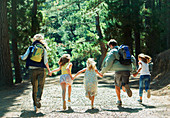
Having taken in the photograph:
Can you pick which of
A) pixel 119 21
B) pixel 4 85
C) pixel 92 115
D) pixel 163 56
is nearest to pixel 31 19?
pixel 119 21

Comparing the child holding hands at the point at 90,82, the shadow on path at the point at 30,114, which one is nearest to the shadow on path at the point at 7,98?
the shadow on path at the point at 30,114

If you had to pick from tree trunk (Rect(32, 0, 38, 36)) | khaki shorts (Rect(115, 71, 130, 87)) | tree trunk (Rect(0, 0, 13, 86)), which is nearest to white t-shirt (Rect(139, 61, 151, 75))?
khaki shorts (Rect(115, 71, 130, 87))

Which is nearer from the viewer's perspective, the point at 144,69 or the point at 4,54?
the point at 144,69

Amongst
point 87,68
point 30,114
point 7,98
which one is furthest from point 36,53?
point 7,98

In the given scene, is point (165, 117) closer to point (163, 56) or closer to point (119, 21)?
point (163, 56)

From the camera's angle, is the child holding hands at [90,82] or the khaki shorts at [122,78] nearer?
the child holding hands at [90,82]

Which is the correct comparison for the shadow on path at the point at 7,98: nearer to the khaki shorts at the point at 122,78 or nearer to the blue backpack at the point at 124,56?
the khaki shorts at the point at 122,78

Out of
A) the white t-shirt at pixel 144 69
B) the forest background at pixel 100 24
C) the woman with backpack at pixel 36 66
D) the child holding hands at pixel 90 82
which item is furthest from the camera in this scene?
the forest background at pixel 100 24

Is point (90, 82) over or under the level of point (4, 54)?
under

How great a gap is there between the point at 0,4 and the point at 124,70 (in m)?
9.52

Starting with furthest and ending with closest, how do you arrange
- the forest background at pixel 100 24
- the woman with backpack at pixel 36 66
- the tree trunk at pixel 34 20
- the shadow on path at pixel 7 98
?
the tree trunk at pixel 34 20 → the forest background at pixel 100 24 → the shadow on path at pixel 7 98 → the woman with backpack at pixel 36 66

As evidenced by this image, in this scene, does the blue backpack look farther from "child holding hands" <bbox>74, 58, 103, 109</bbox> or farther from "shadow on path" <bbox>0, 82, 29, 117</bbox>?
"shadow on path" <bbox>0, 82, 29, 117</bbox>

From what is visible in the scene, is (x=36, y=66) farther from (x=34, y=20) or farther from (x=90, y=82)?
(x=34, y=20)

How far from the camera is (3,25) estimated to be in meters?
14.8
